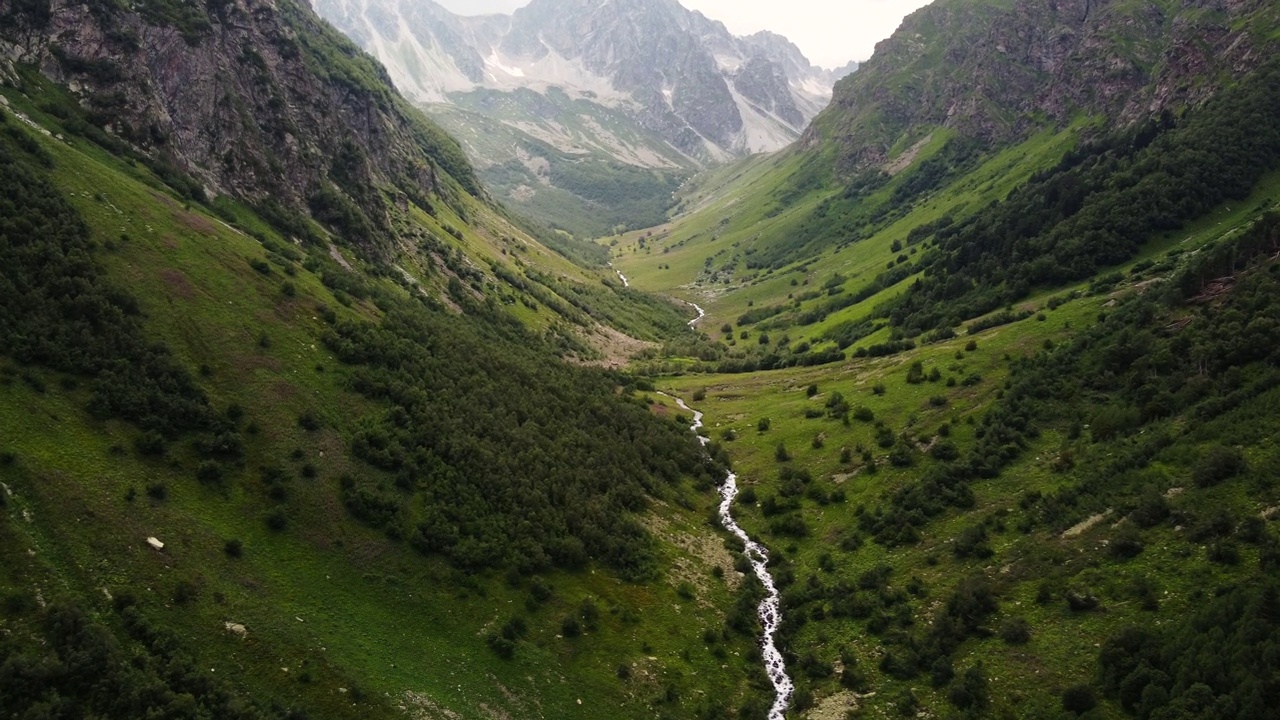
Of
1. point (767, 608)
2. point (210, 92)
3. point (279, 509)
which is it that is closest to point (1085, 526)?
point (767, 608)

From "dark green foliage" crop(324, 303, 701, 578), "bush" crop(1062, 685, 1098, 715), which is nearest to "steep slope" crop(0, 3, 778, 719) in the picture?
"dark green foliage" crop(324, 303, 701, 578)

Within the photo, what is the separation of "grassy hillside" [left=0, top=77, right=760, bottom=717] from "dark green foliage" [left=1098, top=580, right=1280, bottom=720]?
29.0 metres

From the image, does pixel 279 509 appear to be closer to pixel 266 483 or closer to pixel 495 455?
pixel 266 483

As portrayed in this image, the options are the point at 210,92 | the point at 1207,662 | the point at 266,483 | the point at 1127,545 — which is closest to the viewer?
the point at 1207,662

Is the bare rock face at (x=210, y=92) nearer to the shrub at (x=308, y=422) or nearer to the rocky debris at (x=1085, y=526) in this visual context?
the shrub at (x=308, y=422)

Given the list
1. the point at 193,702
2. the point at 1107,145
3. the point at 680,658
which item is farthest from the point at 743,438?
the point at 1107,145

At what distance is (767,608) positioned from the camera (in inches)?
2933

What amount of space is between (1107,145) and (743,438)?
464 feet

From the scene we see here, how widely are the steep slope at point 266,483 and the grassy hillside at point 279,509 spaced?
245 mm

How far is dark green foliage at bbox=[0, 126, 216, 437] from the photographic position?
57.2 meters

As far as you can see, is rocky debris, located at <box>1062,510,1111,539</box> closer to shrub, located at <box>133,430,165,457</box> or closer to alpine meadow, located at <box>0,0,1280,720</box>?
alpine meadow, located at <box>0,0,1280,720</box>

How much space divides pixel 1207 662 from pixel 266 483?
233ft

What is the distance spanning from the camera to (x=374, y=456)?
70812mm

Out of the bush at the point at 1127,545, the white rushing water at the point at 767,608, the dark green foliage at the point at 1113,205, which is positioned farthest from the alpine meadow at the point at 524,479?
the dark green foliage at the point at 1113,205
